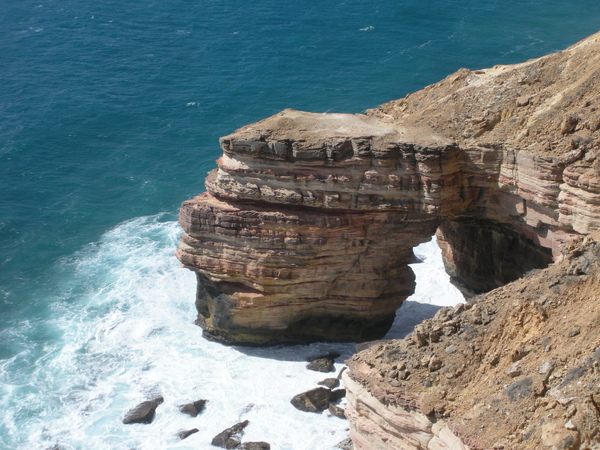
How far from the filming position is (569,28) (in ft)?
246

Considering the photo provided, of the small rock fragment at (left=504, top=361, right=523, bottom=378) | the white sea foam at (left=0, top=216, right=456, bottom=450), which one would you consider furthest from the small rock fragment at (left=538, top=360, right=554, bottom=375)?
the white sea foam at (left=0, top=216, right=456, bottom=450)

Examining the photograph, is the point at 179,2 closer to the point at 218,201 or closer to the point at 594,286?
the point at 218,201

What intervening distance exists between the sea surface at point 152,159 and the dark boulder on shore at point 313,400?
0.44 meters

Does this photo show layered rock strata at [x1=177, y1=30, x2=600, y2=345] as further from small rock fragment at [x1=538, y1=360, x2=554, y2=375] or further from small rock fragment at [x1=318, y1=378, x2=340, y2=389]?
small rock fragment at [x1=538, y1=360, x2=554, y2=375]

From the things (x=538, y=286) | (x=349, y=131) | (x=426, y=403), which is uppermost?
(x=349, y=131)

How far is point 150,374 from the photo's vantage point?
3641 centimetres

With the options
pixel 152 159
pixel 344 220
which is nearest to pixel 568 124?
pixel 344 220

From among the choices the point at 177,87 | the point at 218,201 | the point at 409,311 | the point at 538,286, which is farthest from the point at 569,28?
the point at 538,286

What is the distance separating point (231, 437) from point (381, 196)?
12.5m

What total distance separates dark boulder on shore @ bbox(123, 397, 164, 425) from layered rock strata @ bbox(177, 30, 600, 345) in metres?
5.53

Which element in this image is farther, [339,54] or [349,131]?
[339,54]

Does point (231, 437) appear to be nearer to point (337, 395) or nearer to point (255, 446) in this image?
point (255, 446)

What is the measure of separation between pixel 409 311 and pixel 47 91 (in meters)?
42.0

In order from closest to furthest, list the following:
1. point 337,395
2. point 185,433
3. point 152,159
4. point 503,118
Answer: point 185,433 < point 503,118 < point 337,395 < point 152,159
